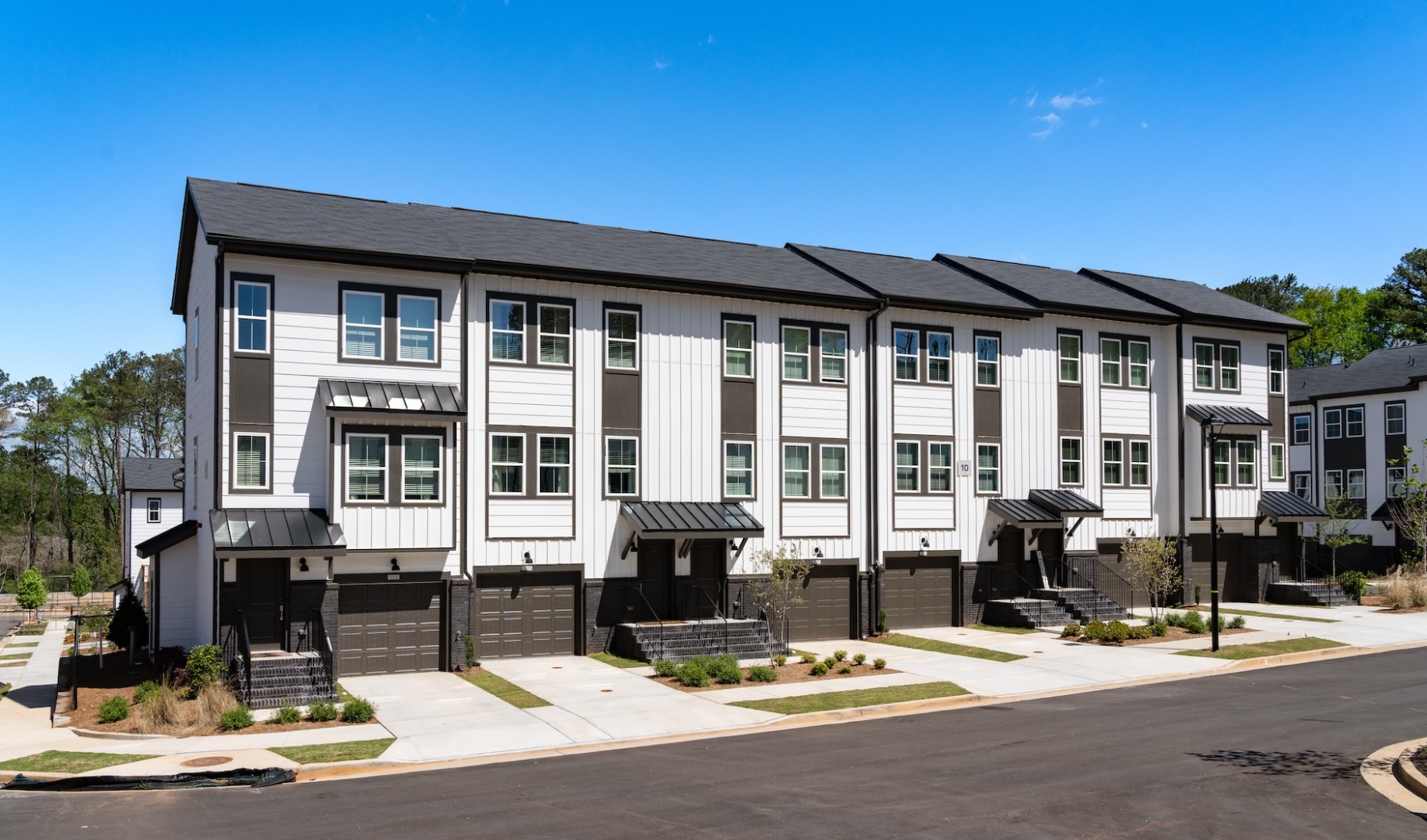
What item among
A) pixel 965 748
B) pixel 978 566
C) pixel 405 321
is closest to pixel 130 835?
pixel 965 748

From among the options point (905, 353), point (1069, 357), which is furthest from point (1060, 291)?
point (905, 353)

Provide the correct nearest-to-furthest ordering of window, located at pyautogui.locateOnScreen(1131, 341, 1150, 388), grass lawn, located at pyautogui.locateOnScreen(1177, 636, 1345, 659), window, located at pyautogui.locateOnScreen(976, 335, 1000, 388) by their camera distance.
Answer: grass lawn, located at pyautogui.locateOnScreen(1177, 636, 1345, 659) < window, located at pyautogui.locateOnScreen(976, 335, 1000, 388) < window, located at pyautogui.locateOnScreen(1131, 341, 1150, 388)

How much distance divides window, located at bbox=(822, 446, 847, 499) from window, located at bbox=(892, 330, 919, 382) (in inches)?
121

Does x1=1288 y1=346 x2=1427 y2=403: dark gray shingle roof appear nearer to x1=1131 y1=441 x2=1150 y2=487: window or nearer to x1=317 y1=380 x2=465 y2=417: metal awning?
x1=1131 y1=441 x2=1150 y2=487: window

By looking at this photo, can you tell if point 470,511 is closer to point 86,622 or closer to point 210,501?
point 210,501

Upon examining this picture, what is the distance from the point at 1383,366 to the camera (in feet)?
190

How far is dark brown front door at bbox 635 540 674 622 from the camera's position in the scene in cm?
2977

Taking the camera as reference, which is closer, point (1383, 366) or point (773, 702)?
point (773, 702)

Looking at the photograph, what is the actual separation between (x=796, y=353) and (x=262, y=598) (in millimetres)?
15197

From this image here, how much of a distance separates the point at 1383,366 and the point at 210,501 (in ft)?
182

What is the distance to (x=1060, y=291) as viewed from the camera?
3809 centimetres

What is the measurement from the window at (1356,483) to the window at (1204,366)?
74.9 ft

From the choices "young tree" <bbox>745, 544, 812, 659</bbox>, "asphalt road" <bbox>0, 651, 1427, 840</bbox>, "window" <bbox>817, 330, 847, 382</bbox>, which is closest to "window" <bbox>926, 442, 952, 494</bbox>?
"window" <bbox>817, 330, 847, 382</bbox>

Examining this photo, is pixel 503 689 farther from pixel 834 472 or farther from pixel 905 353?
pixel 905 353
